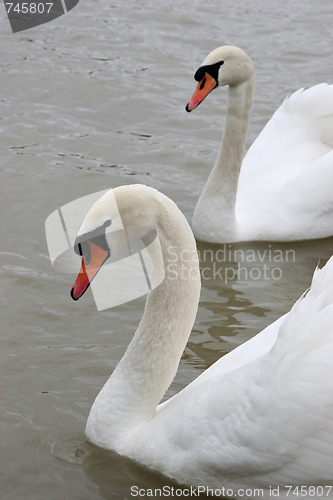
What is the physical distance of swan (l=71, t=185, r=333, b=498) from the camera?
14.6 ft

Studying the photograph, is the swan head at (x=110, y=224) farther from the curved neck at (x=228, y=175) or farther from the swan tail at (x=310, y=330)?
the curved neck at (x=228, y=175)

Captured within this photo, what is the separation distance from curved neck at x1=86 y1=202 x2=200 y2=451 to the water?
0.59ft

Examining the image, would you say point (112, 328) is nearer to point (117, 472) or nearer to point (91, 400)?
point (91, 400)

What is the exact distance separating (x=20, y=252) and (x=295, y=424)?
143 inches

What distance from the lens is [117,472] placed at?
16.8 ft

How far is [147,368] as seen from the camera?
5215 mm

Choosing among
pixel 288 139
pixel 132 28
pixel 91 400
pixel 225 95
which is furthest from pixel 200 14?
pixel 91 400

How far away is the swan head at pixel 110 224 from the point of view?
14.9ft

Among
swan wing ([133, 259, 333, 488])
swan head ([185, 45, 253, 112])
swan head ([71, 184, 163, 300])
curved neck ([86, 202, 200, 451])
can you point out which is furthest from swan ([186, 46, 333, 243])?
swan wing ([133, 259, 333, 488])

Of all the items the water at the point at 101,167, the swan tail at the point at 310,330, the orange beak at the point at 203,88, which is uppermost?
the orange beak at the point at 203,88

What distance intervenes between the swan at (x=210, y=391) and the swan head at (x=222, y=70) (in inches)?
113

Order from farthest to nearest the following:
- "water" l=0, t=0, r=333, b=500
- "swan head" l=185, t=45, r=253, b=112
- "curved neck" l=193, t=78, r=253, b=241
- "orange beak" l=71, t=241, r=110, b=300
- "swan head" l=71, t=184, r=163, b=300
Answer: "curved neck" l=193, t=78, r=253, b=241 → "swan head" l=185, t=45, r=253, b=112 → "water" l=0, t=0, r=333, b=500 → "orange beak" l=71, t=241, r=110, b=300 → "swan head" l=71, t=184, r=163, b=300

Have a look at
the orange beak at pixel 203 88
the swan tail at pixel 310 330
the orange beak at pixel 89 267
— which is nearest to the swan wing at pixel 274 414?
the swan tail at pixel 310 330

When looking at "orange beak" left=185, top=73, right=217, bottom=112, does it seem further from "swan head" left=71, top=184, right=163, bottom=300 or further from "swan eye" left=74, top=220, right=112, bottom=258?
"swan eye" left=74, top=220, right=112, bottom=258
